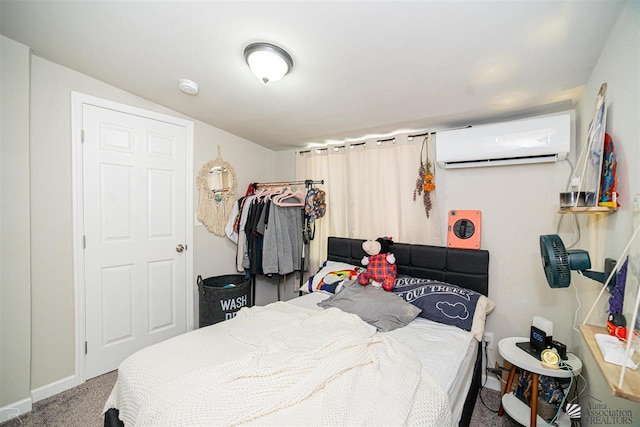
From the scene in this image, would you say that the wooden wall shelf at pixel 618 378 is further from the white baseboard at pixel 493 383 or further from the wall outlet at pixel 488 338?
the white baseboard at pixel 493 383

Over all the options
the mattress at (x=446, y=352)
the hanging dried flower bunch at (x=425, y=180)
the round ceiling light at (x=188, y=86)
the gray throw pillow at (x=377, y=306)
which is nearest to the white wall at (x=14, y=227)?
the round ceiling light at (x=188, y=86)

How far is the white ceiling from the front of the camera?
123 centimetres

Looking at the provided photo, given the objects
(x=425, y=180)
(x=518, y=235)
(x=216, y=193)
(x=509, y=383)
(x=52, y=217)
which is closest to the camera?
(x=509, y=383)

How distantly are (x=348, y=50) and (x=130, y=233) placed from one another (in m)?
2.33

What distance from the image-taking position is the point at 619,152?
1.24 meters

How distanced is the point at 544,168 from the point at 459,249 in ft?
2.86

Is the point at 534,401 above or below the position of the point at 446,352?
below

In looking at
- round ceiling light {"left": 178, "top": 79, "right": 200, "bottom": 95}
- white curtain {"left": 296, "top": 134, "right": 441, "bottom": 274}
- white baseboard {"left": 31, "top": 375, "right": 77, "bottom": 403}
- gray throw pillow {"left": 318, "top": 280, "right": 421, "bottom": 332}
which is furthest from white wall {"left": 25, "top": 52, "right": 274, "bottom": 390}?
white curtain {"left": 296, "top": 134, "right": 441, "bottom": 274}

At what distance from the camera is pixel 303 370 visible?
1.23 metres

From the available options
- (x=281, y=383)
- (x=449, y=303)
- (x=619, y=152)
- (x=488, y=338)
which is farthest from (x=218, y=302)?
(x=619, y=152)

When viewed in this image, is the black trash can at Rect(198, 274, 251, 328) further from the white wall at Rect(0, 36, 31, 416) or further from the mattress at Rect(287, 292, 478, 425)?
the mattress at Rect(287, 292, 478, 425)

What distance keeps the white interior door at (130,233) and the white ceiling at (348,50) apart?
45cm

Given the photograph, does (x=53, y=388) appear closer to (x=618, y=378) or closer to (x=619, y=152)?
(x=618, y=378)

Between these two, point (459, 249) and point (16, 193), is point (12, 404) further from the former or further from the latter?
point (459, 249)
